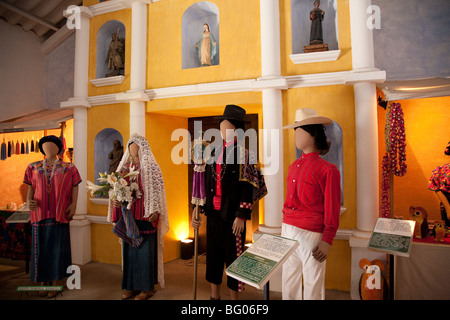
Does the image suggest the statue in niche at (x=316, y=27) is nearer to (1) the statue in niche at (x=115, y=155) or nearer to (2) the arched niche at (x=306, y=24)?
(2) the arched niche at (x=306, y=24)

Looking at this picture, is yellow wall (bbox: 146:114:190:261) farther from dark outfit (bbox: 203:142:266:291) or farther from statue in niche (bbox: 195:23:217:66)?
dark outfit (bbox: 203:142:266:291)

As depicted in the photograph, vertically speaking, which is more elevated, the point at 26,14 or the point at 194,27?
the point at 26,14

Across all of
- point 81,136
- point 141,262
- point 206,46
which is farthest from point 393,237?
point 81,136

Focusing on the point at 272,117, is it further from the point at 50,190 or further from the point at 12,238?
the point at 12,238

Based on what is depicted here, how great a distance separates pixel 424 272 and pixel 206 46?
4409 millimetres

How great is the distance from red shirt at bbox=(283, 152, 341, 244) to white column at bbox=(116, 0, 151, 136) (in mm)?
3164

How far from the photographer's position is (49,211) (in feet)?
12.0

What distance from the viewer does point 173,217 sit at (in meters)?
5.16

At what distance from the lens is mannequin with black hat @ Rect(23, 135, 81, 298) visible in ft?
12.0

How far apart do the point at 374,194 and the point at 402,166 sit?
1.73ft

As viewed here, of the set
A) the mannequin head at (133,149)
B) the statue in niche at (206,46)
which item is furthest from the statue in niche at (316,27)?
the mannequin head at (133,149)

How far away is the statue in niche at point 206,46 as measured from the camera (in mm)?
4664
